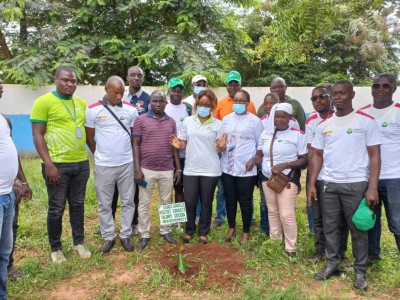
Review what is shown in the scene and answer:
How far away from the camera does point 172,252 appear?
14.2 ft

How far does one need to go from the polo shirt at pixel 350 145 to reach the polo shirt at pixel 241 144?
1105mm

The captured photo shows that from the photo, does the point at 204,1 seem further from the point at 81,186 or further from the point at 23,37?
the point at 81,186

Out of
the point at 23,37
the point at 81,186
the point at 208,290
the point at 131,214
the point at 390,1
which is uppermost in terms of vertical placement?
the point at 23,37

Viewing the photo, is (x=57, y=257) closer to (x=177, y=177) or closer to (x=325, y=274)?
(x=177, y=177)

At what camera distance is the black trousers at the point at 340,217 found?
358 cm

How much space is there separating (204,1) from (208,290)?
946 cm

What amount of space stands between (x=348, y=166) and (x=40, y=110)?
314 cm

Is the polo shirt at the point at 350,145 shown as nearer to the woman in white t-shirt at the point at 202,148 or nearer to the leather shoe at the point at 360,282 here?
the leather shoe at the point at 360,282

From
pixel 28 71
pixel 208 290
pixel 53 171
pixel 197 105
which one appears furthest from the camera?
pixel 28 71

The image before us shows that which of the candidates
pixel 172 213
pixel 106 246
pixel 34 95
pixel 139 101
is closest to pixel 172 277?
pixel 172 213

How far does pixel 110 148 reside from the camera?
4.29 m

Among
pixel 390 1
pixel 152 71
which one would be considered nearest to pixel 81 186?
pixel 390 1

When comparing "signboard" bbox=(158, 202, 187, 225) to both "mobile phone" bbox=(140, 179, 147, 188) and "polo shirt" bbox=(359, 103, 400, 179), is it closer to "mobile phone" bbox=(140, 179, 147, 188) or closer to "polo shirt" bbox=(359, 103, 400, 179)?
"mobile phone" bbox=(140, 179, 147, 188)

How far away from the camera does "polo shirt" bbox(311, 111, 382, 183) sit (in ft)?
11.6
